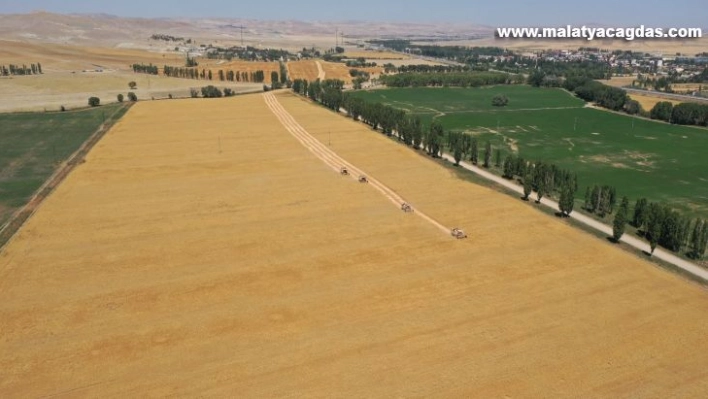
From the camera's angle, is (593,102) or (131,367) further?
(593,102)

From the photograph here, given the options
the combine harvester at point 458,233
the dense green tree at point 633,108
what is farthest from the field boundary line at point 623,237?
the dense green tree at point 633,108

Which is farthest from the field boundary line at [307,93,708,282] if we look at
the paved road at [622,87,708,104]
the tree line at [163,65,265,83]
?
the tree line at [163,65,265,83]

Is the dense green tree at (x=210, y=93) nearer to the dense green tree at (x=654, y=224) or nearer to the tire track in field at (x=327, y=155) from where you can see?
the tire track in field at (x=327, y=155)

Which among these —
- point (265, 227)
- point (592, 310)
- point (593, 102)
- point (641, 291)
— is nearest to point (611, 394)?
point (592, 310)

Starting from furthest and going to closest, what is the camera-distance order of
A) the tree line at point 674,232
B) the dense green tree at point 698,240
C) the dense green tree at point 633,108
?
1. the dense green tree at point 633,108
2. the tree line at point 674,232
3. the dense green tree at point 698,240

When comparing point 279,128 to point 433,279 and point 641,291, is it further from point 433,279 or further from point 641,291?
point 641,291
